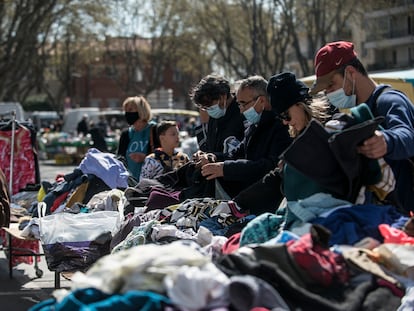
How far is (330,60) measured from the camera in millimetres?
4273

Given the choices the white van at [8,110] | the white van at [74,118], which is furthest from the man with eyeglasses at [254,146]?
the white van at [74,118]

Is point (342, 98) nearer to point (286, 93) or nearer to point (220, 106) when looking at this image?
point (286, 93)

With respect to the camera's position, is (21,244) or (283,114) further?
(21,244)

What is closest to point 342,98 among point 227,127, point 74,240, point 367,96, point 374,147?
point 367,96

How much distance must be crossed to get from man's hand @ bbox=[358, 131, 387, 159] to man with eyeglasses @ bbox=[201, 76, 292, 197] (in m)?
1.45

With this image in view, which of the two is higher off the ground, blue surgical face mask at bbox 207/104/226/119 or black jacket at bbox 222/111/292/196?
blue surgical face mask at bbox 207/104/226/119

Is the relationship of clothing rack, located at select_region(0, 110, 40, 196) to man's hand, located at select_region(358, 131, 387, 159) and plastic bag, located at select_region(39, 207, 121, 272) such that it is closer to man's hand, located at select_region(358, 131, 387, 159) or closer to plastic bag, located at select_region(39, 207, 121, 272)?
plastic bag, located at select_region(39, 207, 121, 272)

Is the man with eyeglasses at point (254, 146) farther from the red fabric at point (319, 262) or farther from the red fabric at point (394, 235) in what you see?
the red fabric at point (319, 262)

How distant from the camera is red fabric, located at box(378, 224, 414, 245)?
3443mm

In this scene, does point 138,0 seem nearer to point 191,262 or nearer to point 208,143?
point 208,143

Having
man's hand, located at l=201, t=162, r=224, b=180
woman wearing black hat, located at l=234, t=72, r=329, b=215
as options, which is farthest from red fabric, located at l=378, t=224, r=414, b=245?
man's hand, located at l=201, t=162, r=224, b=180

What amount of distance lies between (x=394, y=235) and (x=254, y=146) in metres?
1.94

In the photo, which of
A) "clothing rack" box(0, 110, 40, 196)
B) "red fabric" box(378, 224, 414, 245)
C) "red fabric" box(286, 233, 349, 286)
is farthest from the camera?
"clothing rack" box(0, 110, 40, 196)

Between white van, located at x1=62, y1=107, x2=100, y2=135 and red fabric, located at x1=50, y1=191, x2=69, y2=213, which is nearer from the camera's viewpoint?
red fabric, located at x1=50, y1=191, x2=69, y2=213
